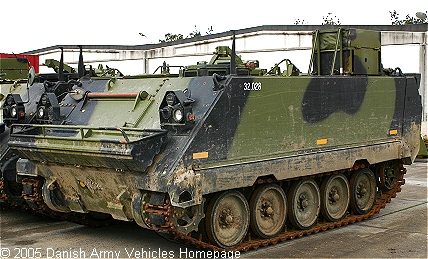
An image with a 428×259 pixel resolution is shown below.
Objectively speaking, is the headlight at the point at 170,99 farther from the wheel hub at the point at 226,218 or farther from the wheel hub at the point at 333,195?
the wheel hub at the point at 333,195

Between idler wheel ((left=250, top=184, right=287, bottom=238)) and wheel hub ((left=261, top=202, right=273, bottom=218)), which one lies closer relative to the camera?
idler wheel ((left=250, top=184, right=287, bottom=238))

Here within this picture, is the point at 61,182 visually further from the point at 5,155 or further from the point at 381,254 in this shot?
the point at 381,254

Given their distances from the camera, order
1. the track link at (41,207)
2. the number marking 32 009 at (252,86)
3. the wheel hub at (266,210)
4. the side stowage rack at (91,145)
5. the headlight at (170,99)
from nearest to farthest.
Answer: the side stowage rack at (91,145)
the headlight at (170,99)
the number marking 32 009 at (252,86)
the wheel hub at (266,210)
the track link at (41,207)

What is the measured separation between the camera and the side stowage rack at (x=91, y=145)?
7980 mm

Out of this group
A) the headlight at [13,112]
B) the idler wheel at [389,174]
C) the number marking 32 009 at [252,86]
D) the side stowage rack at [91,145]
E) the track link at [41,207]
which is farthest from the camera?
the idler wheel at [389,174]

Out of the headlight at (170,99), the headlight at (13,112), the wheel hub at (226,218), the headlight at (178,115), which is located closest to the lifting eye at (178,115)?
the headlight at (178,115)

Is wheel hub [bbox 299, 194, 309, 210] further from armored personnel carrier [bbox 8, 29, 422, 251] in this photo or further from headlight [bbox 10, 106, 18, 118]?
headlight [bbox 10, 106, 18, 118]

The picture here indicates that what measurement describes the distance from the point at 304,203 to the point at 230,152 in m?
2.14

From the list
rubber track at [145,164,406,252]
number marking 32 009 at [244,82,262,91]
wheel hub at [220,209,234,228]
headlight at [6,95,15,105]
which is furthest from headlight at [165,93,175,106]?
headlight at [6,95,15,105]

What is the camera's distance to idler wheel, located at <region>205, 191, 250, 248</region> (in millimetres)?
8859

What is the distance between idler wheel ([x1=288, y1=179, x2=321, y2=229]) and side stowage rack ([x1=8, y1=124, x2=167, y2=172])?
2750 millimetres

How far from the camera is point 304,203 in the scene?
1042 cm

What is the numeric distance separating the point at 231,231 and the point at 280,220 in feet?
3.72

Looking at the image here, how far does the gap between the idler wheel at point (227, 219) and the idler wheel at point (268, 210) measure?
0.21 m
